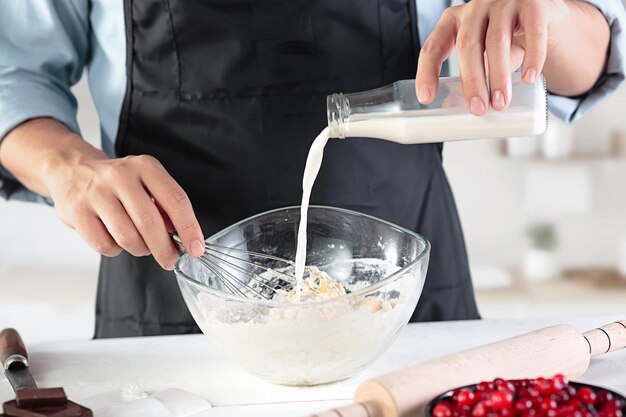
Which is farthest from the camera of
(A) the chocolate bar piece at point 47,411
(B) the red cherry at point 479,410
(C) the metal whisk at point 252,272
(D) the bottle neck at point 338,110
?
(C) the metal whisk at point 252,272

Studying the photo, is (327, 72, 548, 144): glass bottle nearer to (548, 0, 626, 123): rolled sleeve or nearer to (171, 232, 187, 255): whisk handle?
(171, 232, 187, 255): whisk handle

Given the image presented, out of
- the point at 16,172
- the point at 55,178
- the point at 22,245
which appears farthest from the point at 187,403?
the point at 22,245

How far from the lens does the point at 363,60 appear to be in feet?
3.97

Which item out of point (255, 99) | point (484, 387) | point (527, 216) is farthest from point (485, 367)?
point (527, 216)

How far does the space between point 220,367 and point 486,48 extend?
0.43 m

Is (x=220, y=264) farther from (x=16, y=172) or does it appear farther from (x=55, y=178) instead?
(x=16, y=172)

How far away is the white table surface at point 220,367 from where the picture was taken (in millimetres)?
917

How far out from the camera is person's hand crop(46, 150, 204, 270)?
0.94 metres

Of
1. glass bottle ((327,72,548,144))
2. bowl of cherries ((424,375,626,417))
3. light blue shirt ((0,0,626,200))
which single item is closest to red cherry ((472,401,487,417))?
bowl of cherries ((424,375,626,417))

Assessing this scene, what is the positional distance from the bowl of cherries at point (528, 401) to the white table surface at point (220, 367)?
17cm

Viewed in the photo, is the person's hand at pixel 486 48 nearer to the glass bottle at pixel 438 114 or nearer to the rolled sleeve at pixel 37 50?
the glass bottle at pixel 438 114

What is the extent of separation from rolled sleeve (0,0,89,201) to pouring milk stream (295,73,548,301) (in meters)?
0.47

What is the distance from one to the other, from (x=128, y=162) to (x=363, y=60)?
37 centimetres

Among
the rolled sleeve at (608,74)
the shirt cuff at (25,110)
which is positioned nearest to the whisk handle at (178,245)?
the shirt cuff at (25,110)
